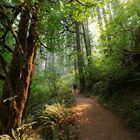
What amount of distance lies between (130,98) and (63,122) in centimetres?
322

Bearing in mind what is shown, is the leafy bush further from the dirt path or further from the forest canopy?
the forest canopy

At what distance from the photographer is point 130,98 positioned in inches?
403

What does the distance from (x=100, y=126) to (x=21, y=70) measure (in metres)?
4.65

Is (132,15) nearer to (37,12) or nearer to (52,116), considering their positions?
(52,116)

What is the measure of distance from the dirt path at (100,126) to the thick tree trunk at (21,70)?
11.5 ft

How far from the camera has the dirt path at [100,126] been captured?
802 centimetres

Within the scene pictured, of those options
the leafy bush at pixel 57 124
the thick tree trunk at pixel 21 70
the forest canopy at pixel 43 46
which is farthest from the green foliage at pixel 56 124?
the thick tree trunk at pixel 21 70

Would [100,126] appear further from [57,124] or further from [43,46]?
[43,46]

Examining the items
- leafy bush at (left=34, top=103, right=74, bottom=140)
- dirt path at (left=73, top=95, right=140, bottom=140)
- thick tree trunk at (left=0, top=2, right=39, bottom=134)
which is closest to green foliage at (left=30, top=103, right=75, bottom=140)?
leafy bush at (left=34, top=103, right=74, bottom=140)

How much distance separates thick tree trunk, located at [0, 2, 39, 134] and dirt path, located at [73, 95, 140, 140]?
11.5 ft

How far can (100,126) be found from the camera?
356 inches

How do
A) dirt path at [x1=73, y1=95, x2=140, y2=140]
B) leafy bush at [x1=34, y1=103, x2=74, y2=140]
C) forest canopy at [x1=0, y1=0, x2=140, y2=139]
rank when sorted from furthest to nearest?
leafy bush at [x1=34, y1=103, x2=74, y2=140]
dirt path at [x1=73, y1=95, x2=140, y2=140]
forest canopy at [x1=0, y1=0, x2=140, y2=139]

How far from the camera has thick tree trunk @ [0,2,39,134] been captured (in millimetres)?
5258

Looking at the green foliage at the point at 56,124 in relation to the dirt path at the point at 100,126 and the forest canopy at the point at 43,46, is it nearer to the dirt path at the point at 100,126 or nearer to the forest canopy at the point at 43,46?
the dirt path at the point at 100,126
